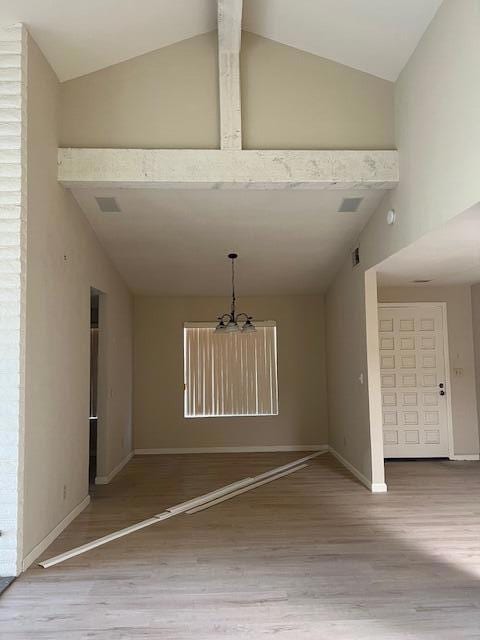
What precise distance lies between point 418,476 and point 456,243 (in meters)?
3.07

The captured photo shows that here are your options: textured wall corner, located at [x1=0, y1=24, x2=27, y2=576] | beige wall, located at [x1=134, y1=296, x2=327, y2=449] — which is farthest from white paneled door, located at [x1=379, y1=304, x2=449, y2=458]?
textured wall corner, located at [x1=0, y1=24, x2=27, y2=576]

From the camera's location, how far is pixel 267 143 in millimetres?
4383

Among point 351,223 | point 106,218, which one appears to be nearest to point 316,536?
point 351,223

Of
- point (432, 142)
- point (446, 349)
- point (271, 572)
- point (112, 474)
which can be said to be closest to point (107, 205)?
point (432, 142)

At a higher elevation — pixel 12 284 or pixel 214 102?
pixel 214 102

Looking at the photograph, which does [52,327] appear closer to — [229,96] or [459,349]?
[229,96]

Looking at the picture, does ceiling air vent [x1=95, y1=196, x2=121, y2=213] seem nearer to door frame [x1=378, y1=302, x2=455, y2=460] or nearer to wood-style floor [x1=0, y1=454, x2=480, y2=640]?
wood-style floor [x1=0, y1=454, x2=480, y2=640]

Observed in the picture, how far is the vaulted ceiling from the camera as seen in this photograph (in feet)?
11.7

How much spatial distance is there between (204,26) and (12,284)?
109 inches

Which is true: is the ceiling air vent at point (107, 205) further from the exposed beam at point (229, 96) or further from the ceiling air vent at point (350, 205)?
the ceiling air vent at point (350, 205)

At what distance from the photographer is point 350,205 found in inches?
199

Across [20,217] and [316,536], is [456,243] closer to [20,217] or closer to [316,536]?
[316,536]

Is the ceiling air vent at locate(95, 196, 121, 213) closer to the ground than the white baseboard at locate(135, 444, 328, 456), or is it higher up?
higher up

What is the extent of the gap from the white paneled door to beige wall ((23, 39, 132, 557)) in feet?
13.6
